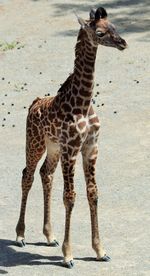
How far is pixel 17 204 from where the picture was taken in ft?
42.8

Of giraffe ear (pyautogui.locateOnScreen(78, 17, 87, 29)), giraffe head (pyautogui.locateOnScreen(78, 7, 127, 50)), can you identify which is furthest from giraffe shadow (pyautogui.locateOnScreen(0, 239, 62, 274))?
giraffe ear (pyautogui.locateOnScreen(78, 17, 87, 29))

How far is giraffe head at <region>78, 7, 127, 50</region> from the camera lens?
10.3m

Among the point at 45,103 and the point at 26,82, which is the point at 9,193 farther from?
the point at 26,82

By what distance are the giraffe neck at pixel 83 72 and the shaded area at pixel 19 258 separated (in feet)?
7.17

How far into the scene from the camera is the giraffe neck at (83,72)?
10.6 m

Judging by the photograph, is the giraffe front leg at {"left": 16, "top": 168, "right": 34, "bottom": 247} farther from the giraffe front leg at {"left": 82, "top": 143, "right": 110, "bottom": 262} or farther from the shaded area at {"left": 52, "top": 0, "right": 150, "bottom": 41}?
the shaded area at {"left": 52, "top": 0, "right": 150, "bottom": 41}

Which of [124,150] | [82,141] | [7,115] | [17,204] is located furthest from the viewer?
[7,115]

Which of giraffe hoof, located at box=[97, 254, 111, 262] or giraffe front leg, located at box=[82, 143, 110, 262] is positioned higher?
giraffe front leg, located at box=[82, 143, 110, 262]

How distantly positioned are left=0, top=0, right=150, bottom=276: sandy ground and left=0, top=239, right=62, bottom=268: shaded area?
0.05 feet

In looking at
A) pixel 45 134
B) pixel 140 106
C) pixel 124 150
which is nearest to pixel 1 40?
pixel 140 106

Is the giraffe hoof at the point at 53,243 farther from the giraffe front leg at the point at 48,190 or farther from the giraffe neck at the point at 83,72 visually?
the giraffe neck at the point at 83,72

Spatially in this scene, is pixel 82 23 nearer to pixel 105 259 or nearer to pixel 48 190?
pixel 48 190

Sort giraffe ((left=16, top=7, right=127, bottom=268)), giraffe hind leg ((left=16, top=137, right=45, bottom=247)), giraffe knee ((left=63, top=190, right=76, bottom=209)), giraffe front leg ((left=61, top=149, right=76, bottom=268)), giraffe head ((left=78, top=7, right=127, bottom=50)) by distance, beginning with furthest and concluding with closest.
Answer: giraffe hind leg ((left=16, top=137, right=45, bottom=247))
giraffe knee ((left=63, top=190, right=76, bottom=209))
giraffe front leg ((left=61, top=149, right=76, bottom=268))
giraffe ((left=16, top=7, right=127, bottom=268))
giraffe head ((left=78, top=7, right=127, bottom=50))

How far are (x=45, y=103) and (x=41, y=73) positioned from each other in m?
8.31
